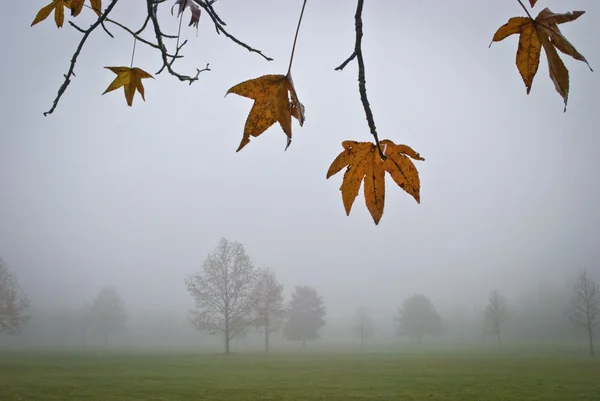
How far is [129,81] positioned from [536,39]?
42.5 inches

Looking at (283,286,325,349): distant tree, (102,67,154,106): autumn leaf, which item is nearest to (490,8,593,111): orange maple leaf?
(102,67,154,106): autumn leaf

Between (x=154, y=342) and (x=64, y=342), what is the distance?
56.6 ft

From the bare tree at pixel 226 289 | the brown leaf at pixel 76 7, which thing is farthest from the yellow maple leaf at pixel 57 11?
the bare tree at pixel 226 289

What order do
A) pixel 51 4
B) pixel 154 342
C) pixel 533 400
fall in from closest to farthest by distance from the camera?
pixel 51 4 → pixel 533 400 → pixel 154 342

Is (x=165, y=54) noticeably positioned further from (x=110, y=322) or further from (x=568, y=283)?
(x=568, y=283)

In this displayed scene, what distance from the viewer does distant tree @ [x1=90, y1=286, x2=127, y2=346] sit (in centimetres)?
5980

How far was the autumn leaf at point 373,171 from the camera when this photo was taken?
67 centimetres

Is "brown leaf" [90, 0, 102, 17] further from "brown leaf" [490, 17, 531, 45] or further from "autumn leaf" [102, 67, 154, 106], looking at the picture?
"brown leaf" [490, 17, 531, 45]

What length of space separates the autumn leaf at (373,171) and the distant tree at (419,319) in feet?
226

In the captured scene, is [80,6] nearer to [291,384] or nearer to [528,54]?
[528,54]

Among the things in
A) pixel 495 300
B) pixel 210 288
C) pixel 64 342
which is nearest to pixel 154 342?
pixel 64 342

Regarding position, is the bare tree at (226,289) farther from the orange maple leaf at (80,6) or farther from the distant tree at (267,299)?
the orange maple leaf at (80,6)

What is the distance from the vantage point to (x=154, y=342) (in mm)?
84250

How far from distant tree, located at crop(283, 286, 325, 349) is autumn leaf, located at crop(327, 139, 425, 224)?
49890 mm
